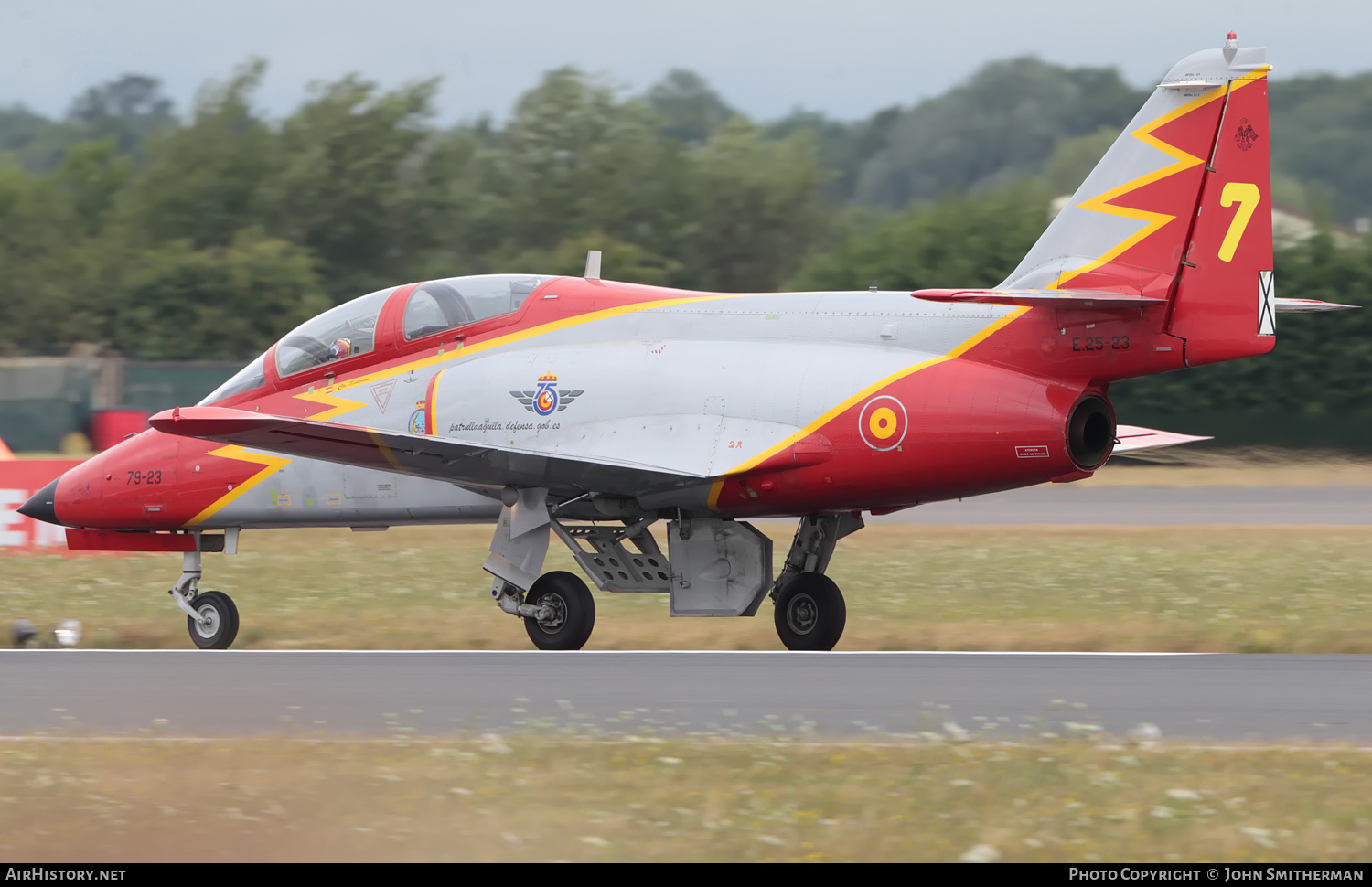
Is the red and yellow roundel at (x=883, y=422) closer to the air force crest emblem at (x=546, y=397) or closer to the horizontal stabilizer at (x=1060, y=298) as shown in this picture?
the horizontal stabilizer at (x=1060, y=298)

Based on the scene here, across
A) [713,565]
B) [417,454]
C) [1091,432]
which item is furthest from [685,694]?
[1091,432]

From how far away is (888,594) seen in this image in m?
18.5

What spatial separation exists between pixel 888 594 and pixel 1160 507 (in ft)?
45.5

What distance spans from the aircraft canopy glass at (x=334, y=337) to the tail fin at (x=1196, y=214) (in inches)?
231

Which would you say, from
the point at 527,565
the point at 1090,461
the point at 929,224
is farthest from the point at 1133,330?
the point at 929,224

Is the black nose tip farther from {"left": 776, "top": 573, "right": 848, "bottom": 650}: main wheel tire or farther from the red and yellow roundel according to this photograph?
the red and yellow roundel

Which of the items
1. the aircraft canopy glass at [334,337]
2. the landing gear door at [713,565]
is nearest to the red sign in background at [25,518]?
the aircraft canopy glass at [334,337]

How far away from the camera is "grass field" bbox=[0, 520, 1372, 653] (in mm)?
15344

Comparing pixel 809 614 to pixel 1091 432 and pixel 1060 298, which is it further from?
pixel 1060 298

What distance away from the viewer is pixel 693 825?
7480 mm

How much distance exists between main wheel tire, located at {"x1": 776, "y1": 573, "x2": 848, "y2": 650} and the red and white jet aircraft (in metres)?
0.02

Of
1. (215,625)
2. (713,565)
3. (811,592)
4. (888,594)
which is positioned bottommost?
(215,625)

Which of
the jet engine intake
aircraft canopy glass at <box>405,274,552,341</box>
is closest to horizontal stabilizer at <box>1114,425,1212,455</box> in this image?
the jet engine intake
